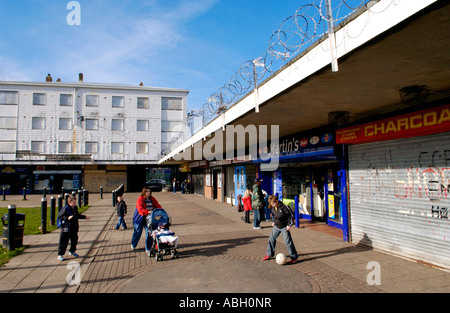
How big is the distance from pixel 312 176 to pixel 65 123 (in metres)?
33.3

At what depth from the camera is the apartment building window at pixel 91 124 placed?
36031 mm

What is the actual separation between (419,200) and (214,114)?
6.16m

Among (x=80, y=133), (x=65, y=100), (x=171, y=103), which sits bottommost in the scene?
(x=80, y=133)

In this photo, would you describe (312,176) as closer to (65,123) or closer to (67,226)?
(67,226)

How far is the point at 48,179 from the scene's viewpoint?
3328 centimetres

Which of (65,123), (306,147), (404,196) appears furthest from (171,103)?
(404,196)

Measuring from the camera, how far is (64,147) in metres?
35.1

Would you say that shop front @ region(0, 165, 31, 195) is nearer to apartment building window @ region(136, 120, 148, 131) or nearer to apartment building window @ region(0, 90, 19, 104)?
apartment building window @ region(0, 90, 19, 104)

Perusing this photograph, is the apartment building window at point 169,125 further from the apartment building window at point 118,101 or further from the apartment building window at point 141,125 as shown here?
the apartment building window at point 118,101

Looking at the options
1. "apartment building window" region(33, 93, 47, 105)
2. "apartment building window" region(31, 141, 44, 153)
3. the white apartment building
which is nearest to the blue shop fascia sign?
the white apartment building

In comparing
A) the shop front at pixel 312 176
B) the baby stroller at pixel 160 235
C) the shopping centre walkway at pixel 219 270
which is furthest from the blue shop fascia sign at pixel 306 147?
the baby stroller at pixel 160 235

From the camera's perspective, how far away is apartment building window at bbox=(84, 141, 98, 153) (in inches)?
1403
